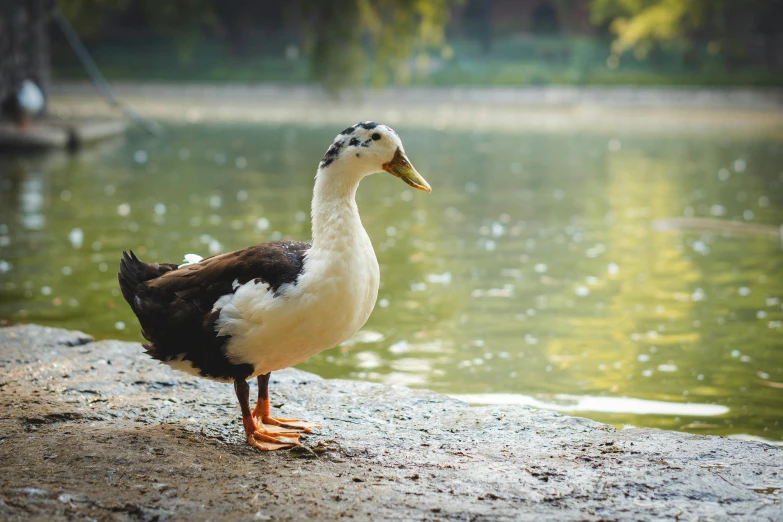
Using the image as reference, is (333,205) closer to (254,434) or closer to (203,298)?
(203,298)

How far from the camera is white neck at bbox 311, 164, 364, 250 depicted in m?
3.93

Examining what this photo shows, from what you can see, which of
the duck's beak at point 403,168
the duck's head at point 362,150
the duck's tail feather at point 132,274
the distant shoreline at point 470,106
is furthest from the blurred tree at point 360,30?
the duck's head at point 362,150

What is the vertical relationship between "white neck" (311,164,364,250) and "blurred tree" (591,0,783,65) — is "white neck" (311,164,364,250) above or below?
below

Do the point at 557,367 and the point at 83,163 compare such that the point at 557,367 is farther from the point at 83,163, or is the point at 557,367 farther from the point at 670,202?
the point at 83,163

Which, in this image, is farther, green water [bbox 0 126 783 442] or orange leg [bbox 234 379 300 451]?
green water [bbox 0 126 783 442]

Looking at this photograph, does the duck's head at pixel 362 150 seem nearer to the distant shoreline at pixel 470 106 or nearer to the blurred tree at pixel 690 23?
the distant shoreline at pixel 470 106

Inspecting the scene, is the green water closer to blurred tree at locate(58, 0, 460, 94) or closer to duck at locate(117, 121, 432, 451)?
duck at locate(117, 121, 432, 451)

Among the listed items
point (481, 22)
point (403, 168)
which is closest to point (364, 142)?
point (403, 168)

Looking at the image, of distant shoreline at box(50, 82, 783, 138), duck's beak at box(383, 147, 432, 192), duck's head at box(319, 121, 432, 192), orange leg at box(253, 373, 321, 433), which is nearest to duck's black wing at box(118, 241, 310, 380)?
orange leg at box(253, 373, 321, 433)

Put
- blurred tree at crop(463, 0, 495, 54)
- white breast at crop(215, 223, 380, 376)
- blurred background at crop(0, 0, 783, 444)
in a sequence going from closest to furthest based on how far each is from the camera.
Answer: white breast at crop(215, 223, 380, 376), blurred background at crop(0, 0, 783, 444), blurred tree at crop(463, 0, 495, 54)

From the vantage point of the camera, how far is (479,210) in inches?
489

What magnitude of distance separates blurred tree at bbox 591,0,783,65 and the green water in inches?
784

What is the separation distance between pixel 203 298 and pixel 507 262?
566cm

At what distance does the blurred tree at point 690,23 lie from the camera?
36.2 meters
